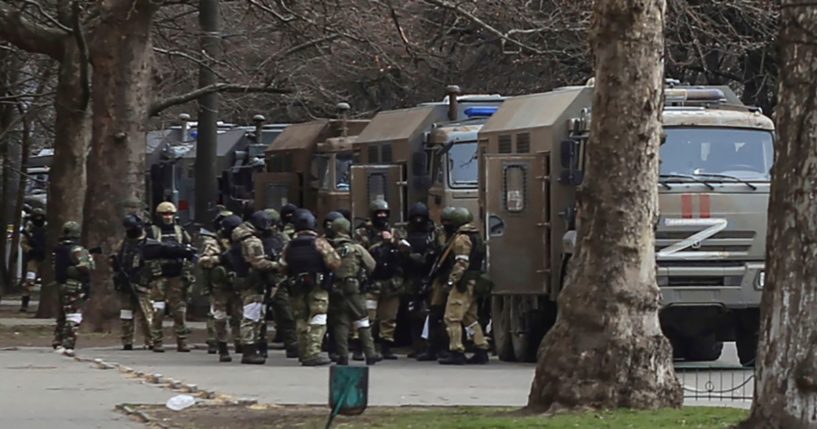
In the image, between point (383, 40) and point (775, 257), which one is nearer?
point (775, 257)

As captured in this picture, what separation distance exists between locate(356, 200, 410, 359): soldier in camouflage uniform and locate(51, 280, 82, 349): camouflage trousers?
348cm

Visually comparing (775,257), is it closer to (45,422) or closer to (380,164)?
(45,422)

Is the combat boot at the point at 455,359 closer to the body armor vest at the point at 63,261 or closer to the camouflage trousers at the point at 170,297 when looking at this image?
the camouflage trousers at the point at 170,297

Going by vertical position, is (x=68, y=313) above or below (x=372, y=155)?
below

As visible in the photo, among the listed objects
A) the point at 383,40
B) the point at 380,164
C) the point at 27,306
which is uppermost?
the point at 383,40

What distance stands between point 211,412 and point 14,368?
18.5ft

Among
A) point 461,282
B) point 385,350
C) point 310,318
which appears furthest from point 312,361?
point 385,350

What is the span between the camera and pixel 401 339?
23.7 meters

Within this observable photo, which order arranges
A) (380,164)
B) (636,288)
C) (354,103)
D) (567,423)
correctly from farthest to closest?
(354,103) → (380,164) → (636,288) → (567,423)

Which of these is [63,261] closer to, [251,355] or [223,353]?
[223,353]

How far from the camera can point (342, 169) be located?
92.4 ft

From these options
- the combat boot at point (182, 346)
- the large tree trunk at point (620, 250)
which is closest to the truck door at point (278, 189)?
the combat boot at point (182, 346)

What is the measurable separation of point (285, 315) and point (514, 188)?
3.21m

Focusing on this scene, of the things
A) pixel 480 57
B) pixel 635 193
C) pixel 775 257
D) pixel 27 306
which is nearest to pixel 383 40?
pixel 480 57
